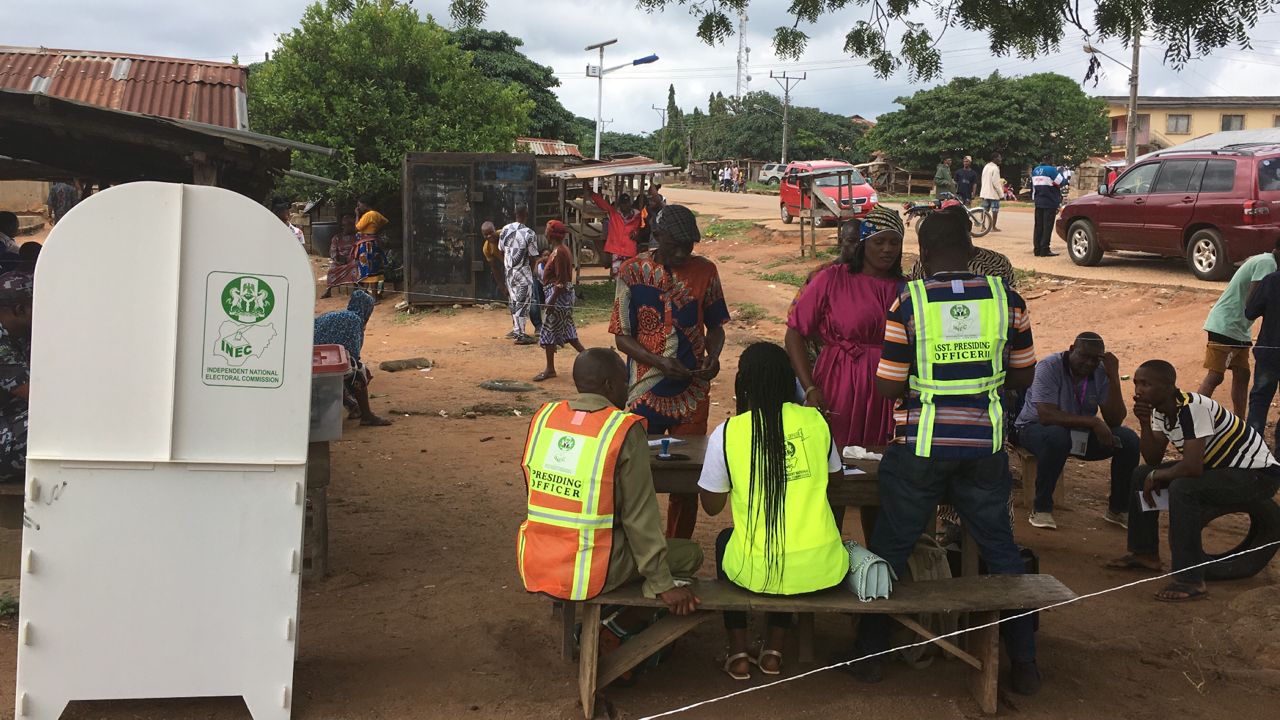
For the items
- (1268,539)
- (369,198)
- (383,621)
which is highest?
(369,198)

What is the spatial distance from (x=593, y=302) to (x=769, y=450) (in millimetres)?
13830

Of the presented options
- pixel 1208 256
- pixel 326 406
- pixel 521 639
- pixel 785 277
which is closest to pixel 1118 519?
pixel 521 639

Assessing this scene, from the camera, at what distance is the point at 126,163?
676 centimetres

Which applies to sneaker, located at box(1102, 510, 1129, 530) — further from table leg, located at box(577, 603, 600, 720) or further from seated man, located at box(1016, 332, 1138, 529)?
table leg, located at box(577, 603, 600, 720)

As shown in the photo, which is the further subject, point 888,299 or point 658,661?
point 888,299

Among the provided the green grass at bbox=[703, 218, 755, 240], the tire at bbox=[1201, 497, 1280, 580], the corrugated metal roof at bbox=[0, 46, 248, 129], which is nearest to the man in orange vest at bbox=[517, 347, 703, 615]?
the tire at bbox=[1201, 497, 1280, 580]

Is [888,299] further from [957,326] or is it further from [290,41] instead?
[290,41]

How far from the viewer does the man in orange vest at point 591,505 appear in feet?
12.1

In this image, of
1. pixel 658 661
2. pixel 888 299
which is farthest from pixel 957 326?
pixel 658 661

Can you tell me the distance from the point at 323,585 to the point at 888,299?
10.0 feet

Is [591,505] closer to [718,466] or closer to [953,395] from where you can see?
[718,466]

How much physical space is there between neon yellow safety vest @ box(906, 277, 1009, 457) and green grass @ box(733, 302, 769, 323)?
11856 mm

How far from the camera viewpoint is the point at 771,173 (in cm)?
5144

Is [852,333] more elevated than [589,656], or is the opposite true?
[852,333]
